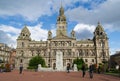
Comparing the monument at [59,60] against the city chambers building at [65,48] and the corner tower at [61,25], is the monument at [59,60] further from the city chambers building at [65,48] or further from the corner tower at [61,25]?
the corner tower at [61,25]

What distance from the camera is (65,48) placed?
347ft

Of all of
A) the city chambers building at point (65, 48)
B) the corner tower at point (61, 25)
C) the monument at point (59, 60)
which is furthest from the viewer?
the corner tower at point (61, 25)

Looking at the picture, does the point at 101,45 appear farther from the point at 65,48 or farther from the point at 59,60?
the point at 59,60

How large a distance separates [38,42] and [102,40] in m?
37.8

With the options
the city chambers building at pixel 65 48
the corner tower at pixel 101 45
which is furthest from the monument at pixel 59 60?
the corner tower at pixel 101 45

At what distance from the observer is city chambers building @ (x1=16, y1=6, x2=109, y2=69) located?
105 metres

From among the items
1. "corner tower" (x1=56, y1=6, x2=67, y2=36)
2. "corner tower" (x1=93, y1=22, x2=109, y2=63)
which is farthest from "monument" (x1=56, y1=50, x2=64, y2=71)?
"corner tower" (x1=56, y1=6, x2=67, y2=36)

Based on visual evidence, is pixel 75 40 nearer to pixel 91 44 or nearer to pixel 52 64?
pixel 91 44

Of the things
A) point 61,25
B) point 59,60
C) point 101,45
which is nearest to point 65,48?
point 61,25

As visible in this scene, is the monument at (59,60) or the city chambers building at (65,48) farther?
the city chambers building at (65,48)

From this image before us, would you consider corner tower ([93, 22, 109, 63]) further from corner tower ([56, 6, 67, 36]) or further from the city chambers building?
corner tower ([56, 6, 67, 36])

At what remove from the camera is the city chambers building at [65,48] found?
105438 millimetres

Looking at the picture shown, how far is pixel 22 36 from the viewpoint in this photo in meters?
114

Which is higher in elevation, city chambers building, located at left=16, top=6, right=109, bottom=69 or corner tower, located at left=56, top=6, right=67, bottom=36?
corner tower, located at left=56, top=6, right=67, bottom=36
